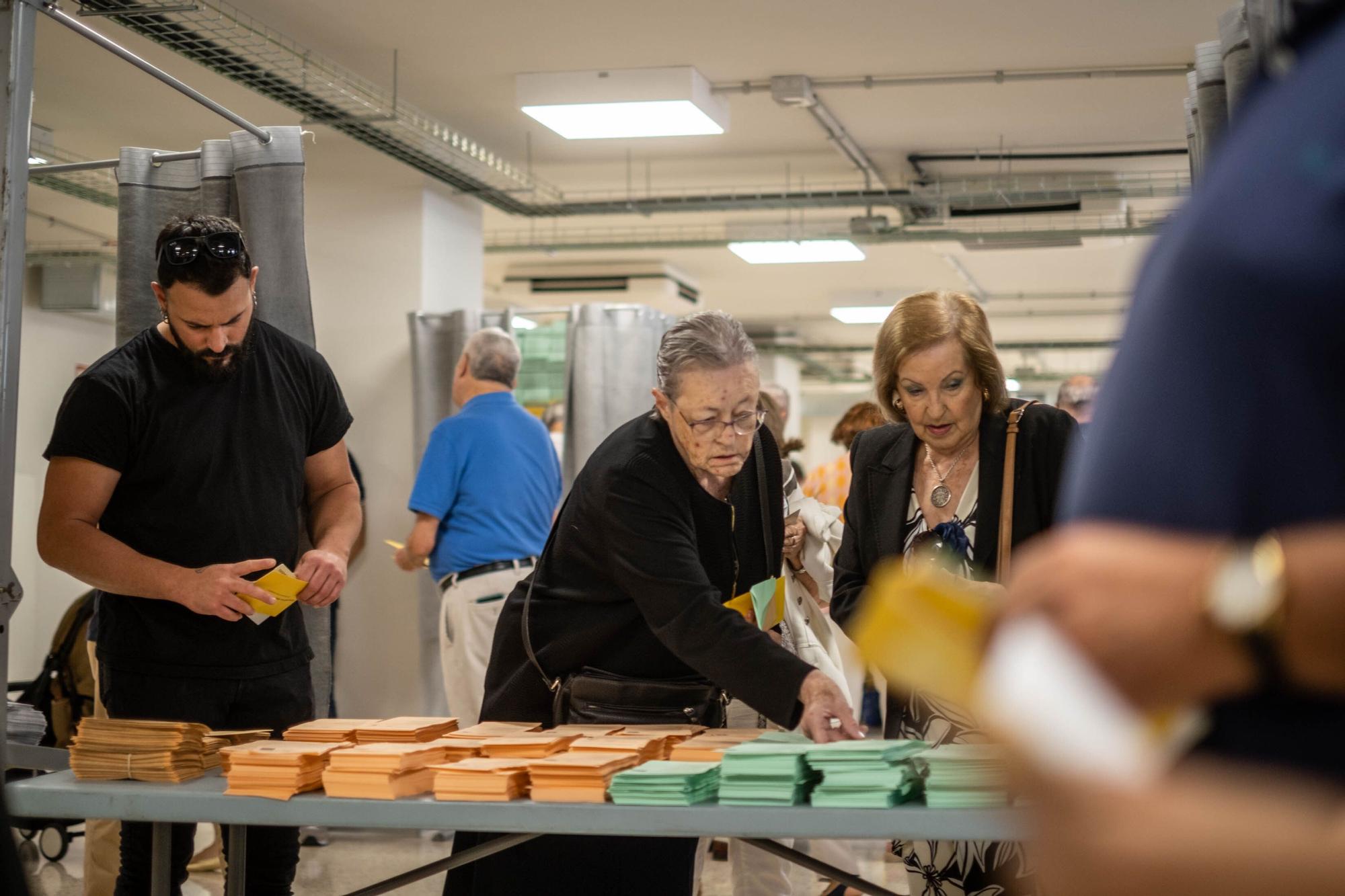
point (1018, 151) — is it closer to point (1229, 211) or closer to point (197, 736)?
point (197, 736)

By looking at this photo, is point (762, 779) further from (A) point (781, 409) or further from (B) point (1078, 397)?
(B) point (1078, 397)

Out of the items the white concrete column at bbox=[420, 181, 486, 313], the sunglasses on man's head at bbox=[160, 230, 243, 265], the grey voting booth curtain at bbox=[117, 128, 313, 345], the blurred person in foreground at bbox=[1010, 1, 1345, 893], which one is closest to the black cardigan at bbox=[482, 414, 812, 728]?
the sunglasses on man's head at bbox=[160, 230, 243, 265]

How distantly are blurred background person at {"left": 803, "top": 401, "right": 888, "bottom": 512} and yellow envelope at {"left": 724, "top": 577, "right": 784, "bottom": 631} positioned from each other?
7.26 ft

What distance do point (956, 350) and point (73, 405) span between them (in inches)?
70.2

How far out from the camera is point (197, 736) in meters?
2.38

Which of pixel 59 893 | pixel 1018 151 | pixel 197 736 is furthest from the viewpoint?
pixel 1018 151

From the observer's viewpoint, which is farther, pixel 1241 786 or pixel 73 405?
pixel 73 405

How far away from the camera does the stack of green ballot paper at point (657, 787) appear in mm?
2064

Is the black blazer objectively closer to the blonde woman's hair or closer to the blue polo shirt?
the blonde woman's hair

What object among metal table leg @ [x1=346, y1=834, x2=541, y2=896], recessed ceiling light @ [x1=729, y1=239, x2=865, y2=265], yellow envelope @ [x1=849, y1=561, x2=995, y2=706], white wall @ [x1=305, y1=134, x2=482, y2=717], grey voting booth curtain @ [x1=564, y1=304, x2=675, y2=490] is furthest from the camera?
recessed ceiling light @ [x1=729, y1=239, x2=865, y2=265]

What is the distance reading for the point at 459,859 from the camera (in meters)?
2.40

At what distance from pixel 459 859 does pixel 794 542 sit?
1274mm

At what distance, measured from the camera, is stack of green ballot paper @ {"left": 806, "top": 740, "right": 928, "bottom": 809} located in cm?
203

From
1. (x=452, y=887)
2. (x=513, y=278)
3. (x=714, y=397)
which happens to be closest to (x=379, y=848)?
(x=452, y=887)
